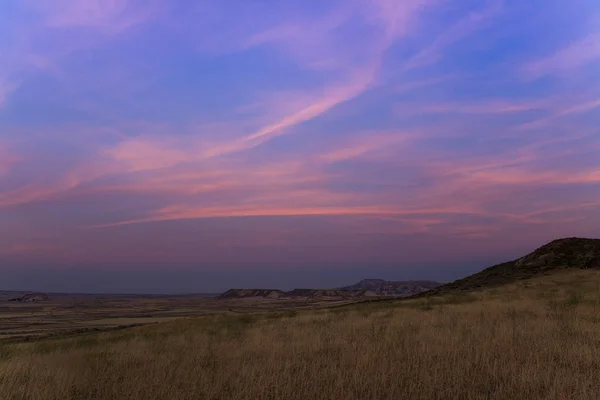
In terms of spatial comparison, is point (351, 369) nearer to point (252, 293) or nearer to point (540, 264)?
point (540, 264)

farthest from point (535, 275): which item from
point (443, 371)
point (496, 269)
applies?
point (443, 371)

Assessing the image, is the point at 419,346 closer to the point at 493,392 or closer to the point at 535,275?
the point at 493,392

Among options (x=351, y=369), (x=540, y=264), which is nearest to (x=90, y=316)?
(x=540, y=264)

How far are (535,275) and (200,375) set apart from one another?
4048 centimetres

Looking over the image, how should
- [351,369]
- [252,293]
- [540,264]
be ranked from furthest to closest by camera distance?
[252,293] → [540,264] → [351,369]

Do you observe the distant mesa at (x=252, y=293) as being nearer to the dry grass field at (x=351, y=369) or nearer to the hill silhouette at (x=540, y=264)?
the hill silhouette at (x=540, y=264)

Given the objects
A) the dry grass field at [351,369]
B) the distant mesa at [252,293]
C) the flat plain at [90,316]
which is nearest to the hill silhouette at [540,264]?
the flat plain at [90,316]

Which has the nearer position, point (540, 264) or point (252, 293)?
point (540, 264)

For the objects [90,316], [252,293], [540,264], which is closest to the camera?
[540,264]

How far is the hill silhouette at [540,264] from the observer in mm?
42531

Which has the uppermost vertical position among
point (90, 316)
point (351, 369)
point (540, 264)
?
point (540, 264)

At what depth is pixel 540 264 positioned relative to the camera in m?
45.2

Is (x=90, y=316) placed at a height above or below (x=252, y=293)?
above

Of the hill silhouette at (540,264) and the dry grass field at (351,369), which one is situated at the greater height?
the hill silhouette at (540,264)
